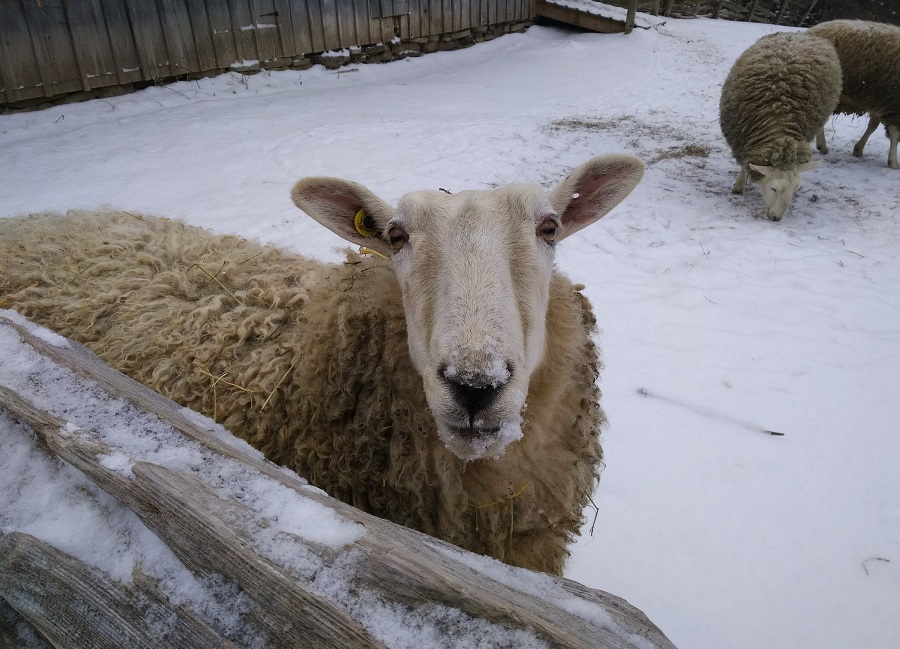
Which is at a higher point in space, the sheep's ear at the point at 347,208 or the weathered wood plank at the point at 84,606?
the sheep's ear at the point at 347,208

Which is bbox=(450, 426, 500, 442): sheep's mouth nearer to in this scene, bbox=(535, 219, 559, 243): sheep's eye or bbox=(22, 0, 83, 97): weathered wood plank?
bbox=(535, 219, 559, 243): sheep's eye

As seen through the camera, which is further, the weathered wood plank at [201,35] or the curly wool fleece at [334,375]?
the weathered wood plank at [201,35]

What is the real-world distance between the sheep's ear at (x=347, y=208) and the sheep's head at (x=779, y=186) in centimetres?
580

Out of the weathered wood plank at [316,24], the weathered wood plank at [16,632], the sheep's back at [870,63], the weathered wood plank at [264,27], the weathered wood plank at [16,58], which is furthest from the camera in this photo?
the weathered wood plank at [316,24]

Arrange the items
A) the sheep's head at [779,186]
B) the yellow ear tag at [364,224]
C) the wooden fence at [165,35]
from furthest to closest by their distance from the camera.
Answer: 1. the wooden fence at [165,35]
2. the sheep's head at [779,186]
3. the yellow ear tag at [364,224]

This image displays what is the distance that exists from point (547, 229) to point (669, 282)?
324 cm

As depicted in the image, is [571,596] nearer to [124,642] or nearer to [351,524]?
[351,524]

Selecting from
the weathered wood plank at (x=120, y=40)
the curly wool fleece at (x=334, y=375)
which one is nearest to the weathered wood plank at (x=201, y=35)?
the weathered wood plank at (x=120, y=40)

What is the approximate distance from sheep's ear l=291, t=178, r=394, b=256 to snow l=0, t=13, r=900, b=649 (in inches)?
41.2

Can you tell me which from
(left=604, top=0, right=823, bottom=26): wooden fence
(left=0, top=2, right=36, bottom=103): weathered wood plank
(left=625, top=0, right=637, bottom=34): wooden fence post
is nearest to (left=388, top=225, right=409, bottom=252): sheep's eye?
(left=0, top=2, right=36, bottom=103): weathered wood plank

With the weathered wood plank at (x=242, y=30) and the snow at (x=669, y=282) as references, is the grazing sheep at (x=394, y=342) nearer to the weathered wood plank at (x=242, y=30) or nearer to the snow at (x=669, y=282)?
the snow at (x=669, y=282)

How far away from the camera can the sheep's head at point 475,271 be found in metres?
1.42

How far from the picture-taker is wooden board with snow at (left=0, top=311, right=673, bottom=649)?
2.66 ft

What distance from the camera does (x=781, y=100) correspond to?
645 cm
